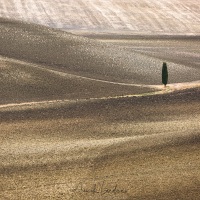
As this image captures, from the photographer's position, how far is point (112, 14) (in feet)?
201

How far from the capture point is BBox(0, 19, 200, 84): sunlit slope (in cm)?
3447

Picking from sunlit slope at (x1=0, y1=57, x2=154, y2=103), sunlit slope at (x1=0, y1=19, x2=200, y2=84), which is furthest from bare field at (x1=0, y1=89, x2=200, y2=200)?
sunlit slope at (x1=0, y1=19, x2=200, y2=84)

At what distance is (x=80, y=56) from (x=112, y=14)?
83.7 ft

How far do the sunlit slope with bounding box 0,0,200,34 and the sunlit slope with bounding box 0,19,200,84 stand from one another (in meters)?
14.9

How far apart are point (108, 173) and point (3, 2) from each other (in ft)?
162

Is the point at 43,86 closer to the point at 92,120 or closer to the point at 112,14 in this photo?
the point at 92,120

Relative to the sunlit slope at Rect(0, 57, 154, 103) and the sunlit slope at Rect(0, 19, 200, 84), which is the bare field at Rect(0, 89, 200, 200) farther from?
the sunlit slope at Rect(0, 19, 200, 84)

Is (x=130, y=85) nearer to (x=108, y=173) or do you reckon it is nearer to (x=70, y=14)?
(x=108, y=173)

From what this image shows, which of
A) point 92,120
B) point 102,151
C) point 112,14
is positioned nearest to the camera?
point 102,151

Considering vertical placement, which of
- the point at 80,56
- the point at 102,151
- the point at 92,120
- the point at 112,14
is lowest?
the point at 112,14

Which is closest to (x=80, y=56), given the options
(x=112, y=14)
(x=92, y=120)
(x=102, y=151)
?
(x=92, y=120)

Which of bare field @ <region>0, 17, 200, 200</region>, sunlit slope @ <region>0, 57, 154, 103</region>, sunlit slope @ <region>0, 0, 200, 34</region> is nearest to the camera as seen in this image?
bare field @ <region>0, 17, 200, 200</region>

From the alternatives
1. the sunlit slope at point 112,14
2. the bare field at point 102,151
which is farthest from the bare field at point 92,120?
the sunlit slope at point 112,14

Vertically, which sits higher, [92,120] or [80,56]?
[92,120]
